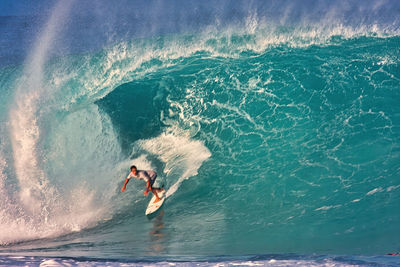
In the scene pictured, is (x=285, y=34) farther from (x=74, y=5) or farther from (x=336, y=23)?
(x=74, y=5)

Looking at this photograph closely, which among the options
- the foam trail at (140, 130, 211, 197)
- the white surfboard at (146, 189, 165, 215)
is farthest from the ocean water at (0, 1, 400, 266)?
the white surfboard at (146, 189, 165, 215)

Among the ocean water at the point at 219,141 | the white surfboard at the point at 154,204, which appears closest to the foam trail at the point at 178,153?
the ocean water at the point at 219,141

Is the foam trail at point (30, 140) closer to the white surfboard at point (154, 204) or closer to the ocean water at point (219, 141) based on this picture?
the ocean water at point (219, 141)

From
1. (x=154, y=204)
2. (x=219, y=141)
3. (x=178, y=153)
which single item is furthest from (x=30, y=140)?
(x=219, y=141)

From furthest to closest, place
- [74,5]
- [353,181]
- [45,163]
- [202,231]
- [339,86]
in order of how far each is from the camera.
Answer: [74,5] → [339,86] → [45,163] → [353,181] → [202,231]

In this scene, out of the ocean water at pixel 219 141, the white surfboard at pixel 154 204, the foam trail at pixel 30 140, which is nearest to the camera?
the ocean water at pixel 219 141

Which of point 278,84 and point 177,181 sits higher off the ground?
point 278,84

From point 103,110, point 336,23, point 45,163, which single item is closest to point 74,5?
point 103,110

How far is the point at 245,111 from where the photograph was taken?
35.4ft

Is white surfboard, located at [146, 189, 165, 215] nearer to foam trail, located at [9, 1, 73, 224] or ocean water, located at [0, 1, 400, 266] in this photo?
ocean water, located at [0, 1, 400, 266]

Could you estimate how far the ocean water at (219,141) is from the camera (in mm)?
7762

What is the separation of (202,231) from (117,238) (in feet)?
6.59

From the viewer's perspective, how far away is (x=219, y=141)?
34.6 feet

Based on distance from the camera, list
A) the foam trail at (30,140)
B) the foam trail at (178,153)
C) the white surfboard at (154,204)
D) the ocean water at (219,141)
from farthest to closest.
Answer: the foam trail at (178,153), the foam trail at (30,140), the white surfboard at (154,204), the ocean water at (219,141)
